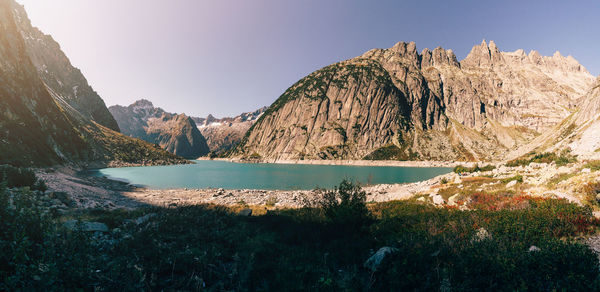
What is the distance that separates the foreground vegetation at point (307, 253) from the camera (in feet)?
16.8

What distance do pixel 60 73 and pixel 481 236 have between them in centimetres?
22705

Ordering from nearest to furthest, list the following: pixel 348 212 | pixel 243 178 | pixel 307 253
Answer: pixel 307 253 → pixel 348 212 → pixel 243 178

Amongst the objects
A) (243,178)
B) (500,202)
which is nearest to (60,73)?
(243,178)

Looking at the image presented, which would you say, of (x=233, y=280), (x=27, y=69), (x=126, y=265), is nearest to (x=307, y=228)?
(x=233, y=280)

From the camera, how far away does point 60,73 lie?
150 meters

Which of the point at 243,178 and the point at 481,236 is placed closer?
the point at 481,236

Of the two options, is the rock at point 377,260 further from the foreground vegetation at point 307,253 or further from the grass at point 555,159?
the grass at point 555,159

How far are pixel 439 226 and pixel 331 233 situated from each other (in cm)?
505

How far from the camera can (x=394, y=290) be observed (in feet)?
19.1

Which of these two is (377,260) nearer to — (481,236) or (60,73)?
(481,236)

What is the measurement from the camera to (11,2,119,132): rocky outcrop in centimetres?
12494

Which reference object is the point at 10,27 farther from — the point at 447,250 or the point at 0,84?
the point at 447,250

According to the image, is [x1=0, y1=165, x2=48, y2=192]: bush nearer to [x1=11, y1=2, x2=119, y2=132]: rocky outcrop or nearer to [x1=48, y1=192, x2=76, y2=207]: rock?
[x1=48, y1=192, x2=76, y2=207]: rock

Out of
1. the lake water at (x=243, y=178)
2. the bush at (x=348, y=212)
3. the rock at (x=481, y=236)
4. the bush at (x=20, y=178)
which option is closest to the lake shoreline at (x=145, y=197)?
the bush at (x=20, y=178)
